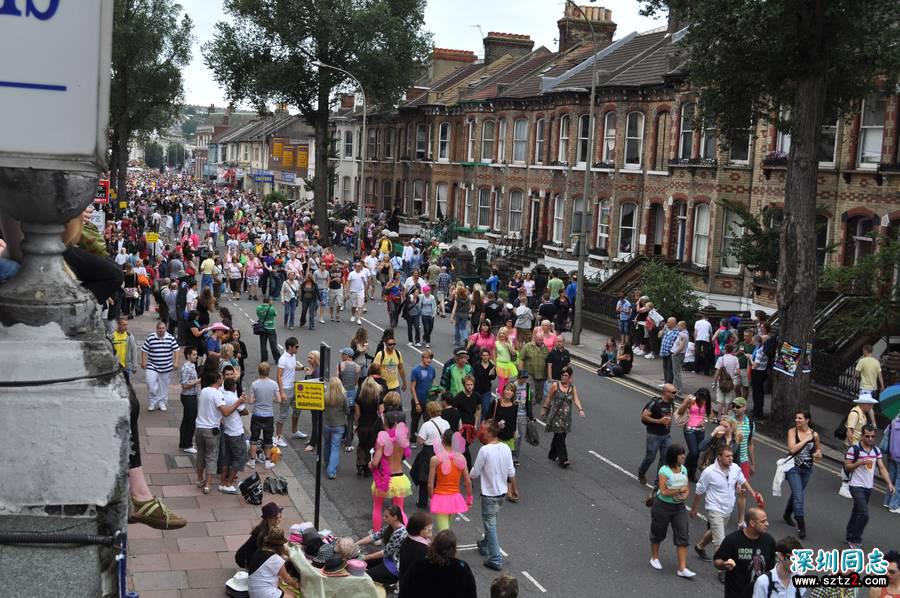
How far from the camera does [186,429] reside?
1564 cm

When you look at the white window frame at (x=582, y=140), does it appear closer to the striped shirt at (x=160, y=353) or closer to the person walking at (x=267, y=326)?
the person walking at (x=267, y=326)

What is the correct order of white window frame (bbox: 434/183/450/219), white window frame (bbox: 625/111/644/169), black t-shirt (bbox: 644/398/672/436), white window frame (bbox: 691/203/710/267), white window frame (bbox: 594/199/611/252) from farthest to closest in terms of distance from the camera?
1. white window frame (bbox: 434/183/450/219)
2. white window frame (bbox: 594/199/611/252)
3. white window frame (bbox: 625/111/644/169)
4. white window frame (bbox: 691/203/710/267)
5. black t-shirt (bbox: 644/398/672/436)

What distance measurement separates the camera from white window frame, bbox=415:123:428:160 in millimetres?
59250

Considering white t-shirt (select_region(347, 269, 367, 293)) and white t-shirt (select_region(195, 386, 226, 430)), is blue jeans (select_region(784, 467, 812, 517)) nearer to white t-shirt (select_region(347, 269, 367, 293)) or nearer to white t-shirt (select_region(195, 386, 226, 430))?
white t-shirt (select_region(195, 386, 226, 430))

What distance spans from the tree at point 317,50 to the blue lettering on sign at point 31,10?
4991 cm

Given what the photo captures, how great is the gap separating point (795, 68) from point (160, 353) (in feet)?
42.2

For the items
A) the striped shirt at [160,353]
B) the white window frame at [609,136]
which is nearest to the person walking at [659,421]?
the striped shirt at [160,353]

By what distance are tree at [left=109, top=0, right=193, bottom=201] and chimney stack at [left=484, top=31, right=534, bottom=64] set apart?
19620mm

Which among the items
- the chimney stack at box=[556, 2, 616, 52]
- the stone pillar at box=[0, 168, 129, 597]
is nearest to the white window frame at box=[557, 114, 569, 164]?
the chimney stack at box=[556, 2, 616, 52]

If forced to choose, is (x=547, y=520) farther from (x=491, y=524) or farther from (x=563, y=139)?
(x=563, y=139)

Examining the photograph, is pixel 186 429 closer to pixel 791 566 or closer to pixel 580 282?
pixel 791 566

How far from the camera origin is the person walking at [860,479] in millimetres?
12836

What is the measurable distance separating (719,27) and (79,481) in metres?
18.6

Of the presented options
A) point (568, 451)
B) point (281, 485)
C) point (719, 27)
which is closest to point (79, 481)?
point (281, 485)
